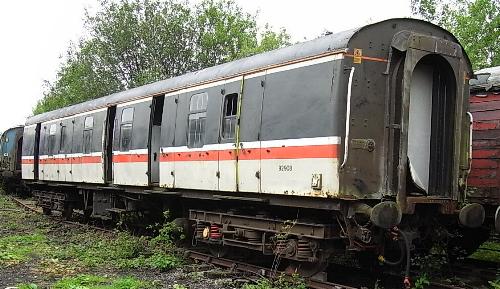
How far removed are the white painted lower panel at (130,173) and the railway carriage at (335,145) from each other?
72.0 inches

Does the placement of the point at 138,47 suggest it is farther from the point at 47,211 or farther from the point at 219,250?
the point at 219,250

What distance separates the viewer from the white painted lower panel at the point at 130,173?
11.6m

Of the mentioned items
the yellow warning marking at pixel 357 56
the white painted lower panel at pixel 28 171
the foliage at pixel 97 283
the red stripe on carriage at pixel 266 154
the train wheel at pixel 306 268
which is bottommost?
the foliage at pixel 97 283

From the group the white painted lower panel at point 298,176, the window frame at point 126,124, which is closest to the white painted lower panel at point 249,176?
the white painted lower panel at point 298,176

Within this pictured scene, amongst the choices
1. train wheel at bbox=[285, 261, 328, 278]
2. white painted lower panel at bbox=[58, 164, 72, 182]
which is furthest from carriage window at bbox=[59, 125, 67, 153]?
→ train wheel at bbox=[285, 261, 328, 278]

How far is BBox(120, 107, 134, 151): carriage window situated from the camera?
12.3m

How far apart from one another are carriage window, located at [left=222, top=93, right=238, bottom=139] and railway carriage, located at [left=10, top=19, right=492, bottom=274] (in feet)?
0.06

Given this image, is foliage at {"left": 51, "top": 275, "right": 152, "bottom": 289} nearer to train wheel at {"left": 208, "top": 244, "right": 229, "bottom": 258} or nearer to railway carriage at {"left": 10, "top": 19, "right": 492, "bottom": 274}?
railway carriage at {"left": 10, "top": 19, "right": 492, "bottom": 274}

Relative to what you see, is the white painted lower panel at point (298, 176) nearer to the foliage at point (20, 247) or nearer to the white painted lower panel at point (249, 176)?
the white painted lower panel at point (249, 176)

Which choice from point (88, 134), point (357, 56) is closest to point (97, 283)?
point (357, 56)

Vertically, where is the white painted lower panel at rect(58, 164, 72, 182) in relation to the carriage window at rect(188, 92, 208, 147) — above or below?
below

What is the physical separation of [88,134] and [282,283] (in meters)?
8.80

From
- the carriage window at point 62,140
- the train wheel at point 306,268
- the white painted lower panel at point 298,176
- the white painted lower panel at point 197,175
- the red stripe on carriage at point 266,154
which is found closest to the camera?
the white painted lower panel at point 298,176

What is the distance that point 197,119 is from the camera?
32.1ft
